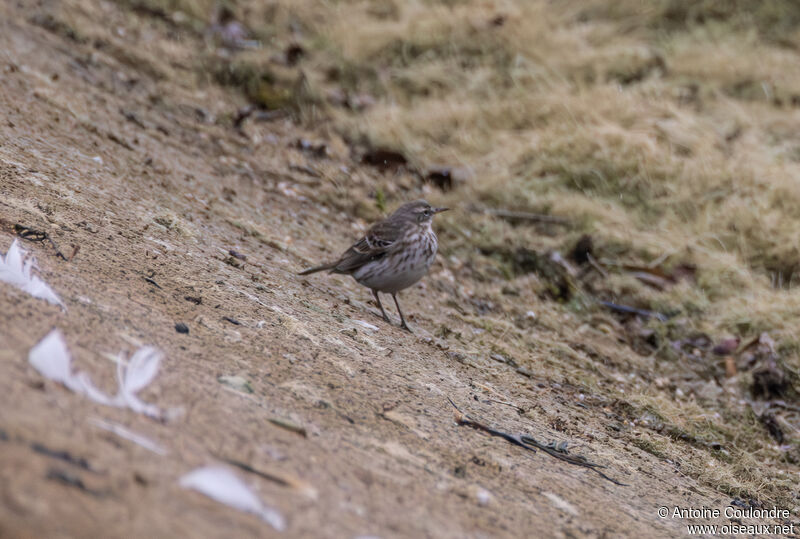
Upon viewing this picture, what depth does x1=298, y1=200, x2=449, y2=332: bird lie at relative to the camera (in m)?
4.75

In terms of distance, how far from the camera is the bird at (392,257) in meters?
4.75

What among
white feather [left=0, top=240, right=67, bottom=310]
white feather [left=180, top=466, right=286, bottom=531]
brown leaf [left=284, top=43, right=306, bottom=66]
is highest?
→ white feather [left=0, top=240, right=67, bottom=310]

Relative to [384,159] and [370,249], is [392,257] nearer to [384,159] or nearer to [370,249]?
[370,249]

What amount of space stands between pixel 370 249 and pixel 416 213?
1.50 feet

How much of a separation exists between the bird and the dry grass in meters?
0.72

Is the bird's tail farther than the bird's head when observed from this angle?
No

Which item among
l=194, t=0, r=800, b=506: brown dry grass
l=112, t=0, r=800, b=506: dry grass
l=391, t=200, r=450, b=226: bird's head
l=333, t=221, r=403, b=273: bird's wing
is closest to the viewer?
l=333, t=221, r=403, b=273: bird's wing

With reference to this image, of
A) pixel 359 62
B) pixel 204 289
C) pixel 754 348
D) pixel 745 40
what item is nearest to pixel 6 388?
pixel 204 289

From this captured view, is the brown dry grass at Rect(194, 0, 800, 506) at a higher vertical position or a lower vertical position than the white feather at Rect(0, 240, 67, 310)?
lower

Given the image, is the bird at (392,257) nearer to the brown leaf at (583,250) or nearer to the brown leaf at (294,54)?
the brown leaf at (583,250)

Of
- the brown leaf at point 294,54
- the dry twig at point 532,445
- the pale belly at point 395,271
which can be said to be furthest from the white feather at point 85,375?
the brown leaf at point 294,54

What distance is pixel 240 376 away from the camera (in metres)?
2.65

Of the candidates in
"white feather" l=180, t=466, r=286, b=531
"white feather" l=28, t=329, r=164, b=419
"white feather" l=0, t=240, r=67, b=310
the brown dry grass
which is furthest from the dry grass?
"white feather" l=0, t=240, r=67, b=310

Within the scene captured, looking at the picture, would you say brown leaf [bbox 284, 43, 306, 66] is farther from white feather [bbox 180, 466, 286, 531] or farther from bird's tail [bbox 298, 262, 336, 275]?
white feather [bbox 180, 466, 286, 531]
